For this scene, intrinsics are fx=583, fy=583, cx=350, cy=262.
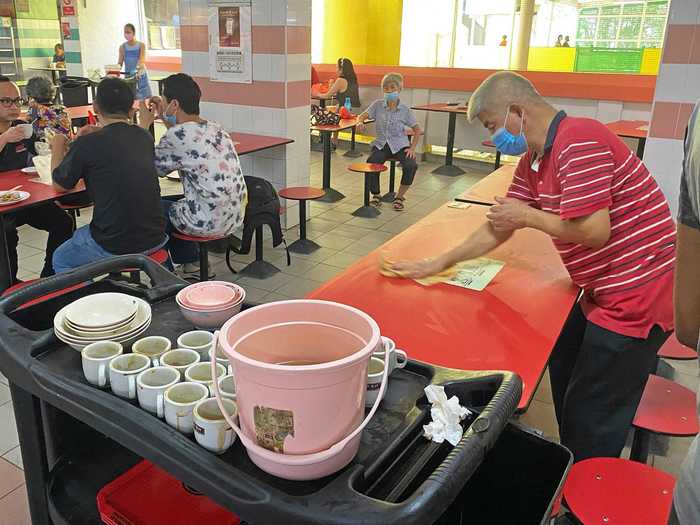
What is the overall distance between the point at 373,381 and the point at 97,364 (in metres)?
0.54

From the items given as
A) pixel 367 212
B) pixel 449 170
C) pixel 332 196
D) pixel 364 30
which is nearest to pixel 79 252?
pixel 367 212

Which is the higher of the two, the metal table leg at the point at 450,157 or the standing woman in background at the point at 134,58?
the standing woman in background at the point at 134,58

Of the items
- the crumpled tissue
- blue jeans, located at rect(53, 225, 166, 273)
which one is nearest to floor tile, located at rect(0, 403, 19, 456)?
blue jeans, located at rect(53, 225, 166, 273)

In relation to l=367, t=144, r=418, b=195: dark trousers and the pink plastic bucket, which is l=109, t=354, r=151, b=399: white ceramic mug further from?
l=367, t=144, r=418, b=195: dark trousers

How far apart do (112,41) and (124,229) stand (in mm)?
11144

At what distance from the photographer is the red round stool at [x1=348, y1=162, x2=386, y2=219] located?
6046mm

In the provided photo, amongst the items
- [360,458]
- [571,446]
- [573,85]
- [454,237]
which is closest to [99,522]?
[360,458]

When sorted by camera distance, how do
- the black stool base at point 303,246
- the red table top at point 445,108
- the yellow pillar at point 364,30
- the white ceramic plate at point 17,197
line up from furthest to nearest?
the yellow pillar at point 364,30 → the red table top at point 445,108 → the black stool base at point 303,246 → the white ceramic plate at point 17,197

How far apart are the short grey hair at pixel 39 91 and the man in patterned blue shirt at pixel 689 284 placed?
4591mm

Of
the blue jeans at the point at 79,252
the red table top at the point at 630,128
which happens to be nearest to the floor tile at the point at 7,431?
the blue jeans at the point at 79,252

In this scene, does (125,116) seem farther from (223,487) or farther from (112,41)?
(112,41)

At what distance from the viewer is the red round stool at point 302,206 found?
4.98 metres

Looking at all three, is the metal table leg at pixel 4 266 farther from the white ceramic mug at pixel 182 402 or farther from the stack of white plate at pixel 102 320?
the white ceramic mug at pixel 182 402

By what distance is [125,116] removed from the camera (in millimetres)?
3162
